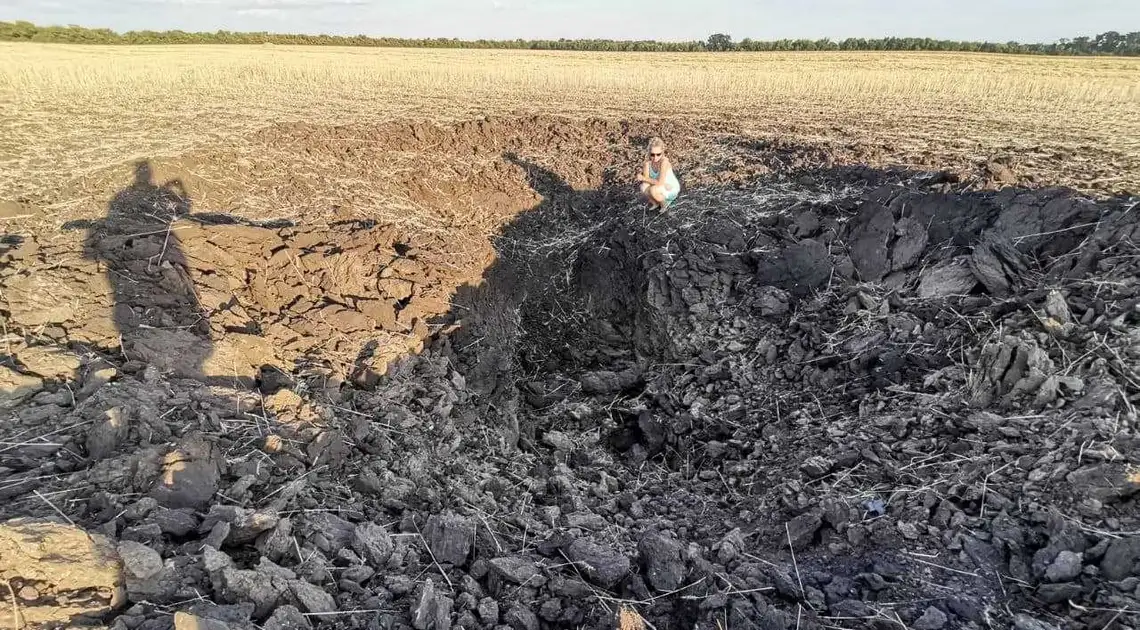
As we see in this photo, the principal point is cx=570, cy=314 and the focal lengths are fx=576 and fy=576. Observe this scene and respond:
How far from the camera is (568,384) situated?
17.6 ft

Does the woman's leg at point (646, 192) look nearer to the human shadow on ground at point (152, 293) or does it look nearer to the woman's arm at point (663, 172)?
the woman's arm at point (663, 172)

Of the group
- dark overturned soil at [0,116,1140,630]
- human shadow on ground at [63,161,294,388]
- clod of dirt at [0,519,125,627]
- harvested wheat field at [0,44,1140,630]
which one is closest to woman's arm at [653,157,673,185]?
harvested wheat field at [0,44,1140,630]

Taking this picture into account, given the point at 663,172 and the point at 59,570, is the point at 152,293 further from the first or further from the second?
the point at 663,172

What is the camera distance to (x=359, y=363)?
4219 millimetres

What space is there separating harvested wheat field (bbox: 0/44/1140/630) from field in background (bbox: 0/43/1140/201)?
0.30 m

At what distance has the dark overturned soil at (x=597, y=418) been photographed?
2.45 m

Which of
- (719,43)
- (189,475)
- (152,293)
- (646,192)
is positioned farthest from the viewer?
(719,43)

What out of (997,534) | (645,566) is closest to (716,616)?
(645,566)

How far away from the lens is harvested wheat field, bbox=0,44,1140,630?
246cm

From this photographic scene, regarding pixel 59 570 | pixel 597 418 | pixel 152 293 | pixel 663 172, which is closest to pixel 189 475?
pixel 59 570

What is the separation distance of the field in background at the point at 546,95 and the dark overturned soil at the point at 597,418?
282 cm

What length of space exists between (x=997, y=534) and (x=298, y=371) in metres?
4.14

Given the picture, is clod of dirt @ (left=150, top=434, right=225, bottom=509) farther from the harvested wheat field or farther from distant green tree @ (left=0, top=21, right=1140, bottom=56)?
distant green tree @ (left=0, top=21, right=1140, bottom=56)

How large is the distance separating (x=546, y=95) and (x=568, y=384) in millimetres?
11911
